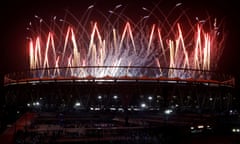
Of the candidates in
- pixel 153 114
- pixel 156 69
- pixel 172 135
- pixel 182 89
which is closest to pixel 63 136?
pixel 172 135

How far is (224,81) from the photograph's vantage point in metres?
47.9

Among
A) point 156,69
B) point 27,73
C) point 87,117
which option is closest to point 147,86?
point 156,69

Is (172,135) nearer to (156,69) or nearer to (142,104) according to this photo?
(156,69)

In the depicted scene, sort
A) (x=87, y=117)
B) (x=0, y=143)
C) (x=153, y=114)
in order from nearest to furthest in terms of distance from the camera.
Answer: (x=0, y=143)
(x=87, y=117)
(x=153, y=114)

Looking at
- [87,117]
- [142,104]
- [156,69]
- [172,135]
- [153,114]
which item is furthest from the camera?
[153,114]

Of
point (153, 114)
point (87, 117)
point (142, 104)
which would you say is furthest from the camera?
point (153, 114)

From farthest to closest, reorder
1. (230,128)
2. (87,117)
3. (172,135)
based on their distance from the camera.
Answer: (87,117)
(230,128)
(172,135)

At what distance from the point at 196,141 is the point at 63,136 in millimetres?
14330

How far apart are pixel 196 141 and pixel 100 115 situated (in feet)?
82.1

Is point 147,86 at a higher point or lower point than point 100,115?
higher

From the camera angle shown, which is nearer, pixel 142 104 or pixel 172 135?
pixel 172 135

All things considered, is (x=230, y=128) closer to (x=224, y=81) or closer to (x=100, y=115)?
(x=224, y=81)

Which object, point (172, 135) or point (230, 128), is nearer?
point (172, 135)

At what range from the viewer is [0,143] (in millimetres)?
33312
